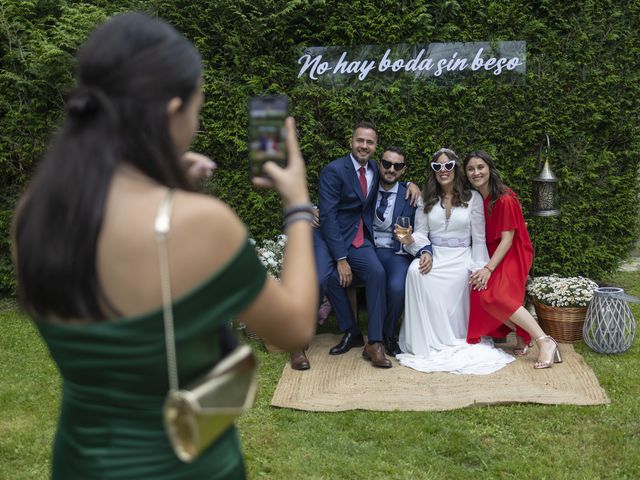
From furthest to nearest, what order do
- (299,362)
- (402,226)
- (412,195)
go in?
1. (412,195)
2. (402,226)
3. (299,362)

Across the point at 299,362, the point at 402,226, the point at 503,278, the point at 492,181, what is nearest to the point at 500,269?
the point at 503,278

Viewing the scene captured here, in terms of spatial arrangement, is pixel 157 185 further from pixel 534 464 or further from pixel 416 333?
pixel 416 333

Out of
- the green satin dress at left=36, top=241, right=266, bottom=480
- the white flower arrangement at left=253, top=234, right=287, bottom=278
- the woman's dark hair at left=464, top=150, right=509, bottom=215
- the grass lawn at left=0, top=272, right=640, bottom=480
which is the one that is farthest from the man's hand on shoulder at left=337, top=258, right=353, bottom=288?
the green satin dress at left=36, top=241, right=266, bottom=480

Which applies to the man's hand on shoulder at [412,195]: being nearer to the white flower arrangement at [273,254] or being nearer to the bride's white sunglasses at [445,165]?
the bride's white sunglasses at [445,165]

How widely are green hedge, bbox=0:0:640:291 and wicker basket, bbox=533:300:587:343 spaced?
85 centimetres

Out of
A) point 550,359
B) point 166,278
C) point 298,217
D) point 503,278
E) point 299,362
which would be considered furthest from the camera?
point 503,278

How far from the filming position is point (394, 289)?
5691mm

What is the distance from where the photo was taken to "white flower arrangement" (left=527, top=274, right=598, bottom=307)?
5.75m

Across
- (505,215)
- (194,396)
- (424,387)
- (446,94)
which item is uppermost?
(446,94)

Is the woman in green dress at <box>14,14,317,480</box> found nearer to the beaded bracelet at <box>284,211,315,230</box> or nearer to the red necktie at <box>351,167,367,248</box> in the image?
the beaded bracelet at <box>284,211,315,230</box>

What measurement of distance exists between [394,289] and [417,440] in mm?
1807

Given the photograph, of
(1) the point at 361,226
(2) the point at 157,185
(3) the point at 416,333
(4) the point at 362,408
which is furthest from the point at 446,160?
(2) the point at 157,185

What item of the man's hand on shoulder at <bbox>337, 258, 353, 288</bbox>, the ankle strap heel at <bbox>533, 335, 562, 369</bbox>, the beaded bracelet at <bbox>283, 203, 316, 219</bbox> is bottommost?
the ankle strap heel at <bbox>533, 335, 562, 369</bbox>

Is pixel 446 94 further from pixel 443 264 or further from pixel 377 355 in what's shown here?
pixel 377 355
